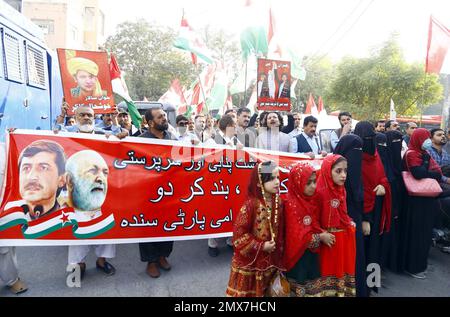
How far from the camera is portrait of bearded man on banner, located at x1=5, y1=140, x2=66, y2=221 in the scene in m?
3.37

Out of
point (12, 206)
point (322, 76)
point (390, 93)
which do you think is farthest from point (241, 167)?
point (322, 76)

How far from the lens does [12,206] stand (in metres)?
3.31

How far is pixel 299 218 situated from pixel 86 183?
2120 millimetres

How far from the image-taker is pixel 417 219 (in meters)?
4.04

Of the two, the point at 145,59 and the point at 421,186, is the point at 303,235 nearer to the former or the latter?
the point at 421,186

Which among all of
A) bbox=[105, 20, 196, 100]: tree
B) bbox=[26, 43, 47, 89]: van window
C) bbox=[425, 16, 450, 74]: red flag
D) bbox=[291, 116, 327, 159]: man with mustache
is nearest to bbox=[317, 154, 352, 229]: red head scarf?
bbox=[291, 116, 327, 159]: man with mustache

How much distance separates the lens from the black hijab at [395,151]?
13.2ft

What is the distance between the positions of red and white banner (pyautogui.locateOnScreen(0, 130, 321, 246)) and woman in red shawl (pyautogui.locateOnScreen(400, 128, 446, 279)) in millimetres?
1068

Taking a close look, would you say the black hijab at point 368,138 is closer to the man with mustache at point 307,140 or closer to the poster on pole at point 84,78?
the man with mustache at point 307,140

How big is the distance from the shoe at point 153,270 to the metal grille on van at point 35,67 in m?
3.44

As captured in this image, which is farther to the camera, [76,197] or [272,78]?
[272,78]

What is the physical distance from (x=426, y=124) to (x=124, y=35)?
68.0 feet

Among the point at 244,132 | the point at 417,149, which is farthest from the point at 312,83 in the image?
the point at 417,149

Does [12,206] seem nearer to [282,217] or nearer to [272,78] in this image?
[282,217]
